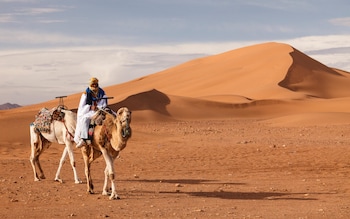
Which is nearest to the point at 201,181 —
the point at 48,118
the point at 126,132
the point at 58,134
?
the point at 58,134

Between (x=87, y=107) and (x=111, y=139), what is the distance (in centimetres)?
95

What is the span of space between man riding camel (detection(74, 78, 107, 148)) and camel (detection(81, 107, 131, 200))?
0.21 metres

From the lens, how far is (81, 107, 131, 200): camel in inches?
491

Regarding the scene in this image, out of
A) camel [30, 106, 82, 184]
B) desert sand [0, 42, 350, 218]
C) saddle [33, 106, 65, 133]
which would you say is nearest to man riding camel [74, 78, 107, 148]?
desert sand [0, 42, 350, 218]

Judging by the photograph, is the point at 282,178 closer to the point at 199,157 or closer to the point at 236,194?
the point at 236,194

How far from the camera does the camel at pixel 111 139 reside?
491 inches

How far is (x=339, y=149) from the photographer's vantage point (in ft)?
74.2

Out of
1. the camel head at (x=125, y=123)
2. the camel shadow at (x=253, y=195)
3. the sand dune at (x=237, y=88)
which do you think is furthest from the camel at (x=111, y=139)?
the sand dune at (x=237, y=88)

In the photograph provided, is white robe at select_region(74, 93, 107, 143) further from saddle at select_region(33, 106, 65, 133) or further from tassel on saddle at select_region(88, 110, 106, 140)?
saddle at select_region(33, 106, 65, 133)

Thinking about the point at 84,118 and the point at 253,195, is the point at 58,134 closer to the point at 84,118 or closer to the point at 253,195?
the point at 84,118

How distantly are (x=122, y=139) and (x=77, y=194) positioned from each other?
1.73 metres

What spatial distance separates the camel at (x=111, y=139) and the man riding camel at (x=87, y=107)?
21cm

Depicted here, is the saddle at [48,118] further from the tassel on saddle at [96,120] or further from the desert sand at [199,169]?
the tassel on saddle at [96,120]

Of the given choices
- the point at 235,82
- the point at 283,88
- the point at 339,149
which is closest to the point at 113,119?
the point at 339,149
